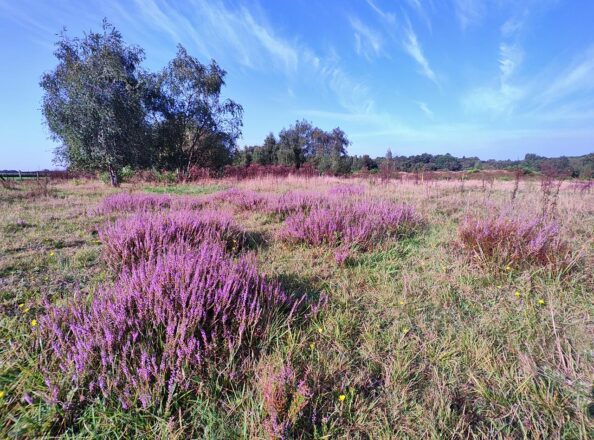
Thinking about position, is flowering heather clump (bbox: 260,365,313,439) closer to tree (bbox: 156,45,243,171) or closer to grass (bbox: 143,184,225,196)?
grass (bbox: 143,184,225,196)

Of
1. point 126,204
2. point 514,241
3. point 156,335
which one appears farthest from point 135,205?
point 514,241

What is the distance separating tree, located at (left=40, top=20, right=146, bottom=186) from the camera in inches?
514

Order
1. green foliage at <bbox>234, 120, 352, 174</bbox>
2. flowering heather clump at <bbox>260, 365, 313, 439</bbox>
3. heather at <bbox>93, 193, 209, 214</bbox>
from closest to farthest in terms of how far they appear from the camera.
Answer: flowering heather clump at <bbox>260, 365, 313, 439</bbox>, heather at <bbox>93, 193, 209, 214</bbox>, green foliage at <bbox>234, 120, 352, 174</bbox>

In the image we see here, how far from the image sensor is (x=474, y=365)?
1658 millimetres

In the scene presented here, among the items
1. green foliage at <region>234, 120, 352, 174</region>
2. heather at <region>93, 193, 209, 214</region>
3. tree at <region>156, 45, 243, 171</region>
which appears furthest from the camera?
green foliage at <region>234, 120, 352, 174</region>

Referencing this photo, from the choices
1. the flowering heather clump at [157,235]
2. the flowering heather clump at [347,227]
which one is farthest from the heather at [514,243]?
the flowering heather clump at [157,235]

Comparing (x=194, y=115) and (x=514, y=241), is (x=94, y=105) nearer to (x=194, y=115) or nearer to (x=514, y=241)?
(x=194, y=115)

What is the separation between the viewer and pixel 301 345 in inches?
68.3

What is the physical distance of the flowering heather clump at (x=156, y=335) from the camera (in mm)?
1341

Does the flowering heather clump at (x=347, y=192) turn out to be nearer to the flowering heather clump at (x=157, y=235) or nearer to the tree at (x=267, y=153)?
the flowering heather clump at (x=157, y=235)

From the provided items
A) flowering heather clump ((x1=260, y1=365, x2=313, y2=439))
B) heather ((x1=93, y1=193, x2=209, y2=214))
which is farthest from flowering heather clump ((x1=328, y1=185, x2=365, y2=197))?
flowering heather clump ((x1=260, y1=365, x2=313, y2=439))

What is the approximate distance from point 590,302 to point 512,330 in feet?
3.19

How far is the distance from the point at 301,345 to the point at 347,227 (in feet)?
7.37

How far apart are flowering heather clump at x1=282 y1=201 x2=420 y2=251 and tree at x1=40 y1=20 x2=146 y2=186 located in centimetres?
1368
